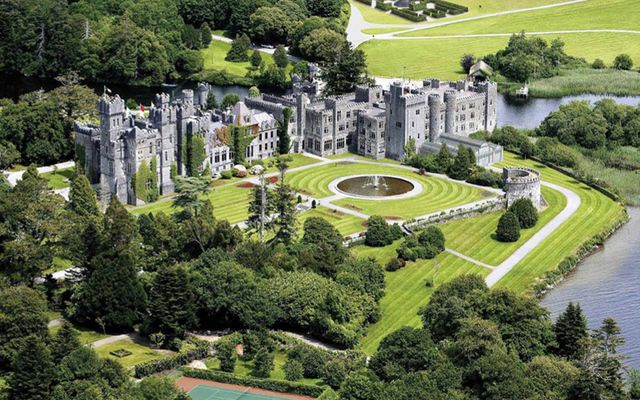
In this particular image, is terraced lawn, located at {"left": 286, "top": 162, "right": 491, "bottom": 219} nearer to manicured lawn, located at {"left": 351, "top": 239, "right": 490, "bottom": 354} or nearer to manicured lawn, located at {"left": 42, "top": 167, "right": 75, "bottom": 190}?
manicured lawn, located at {"left": 351, "top": 239, "right": 490, "bottom": 354}

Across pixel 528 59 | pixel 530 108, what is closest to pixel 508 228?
pixel 530 108

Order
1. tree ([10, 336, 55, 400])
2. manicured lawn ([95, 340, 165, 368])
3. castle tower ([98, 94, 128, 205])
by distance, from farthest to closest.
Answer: castle tower ([98, 94, 128, 205]), manicured lawn ([95, 340, 165, 368]), tree ([10, 336, 55, 400])

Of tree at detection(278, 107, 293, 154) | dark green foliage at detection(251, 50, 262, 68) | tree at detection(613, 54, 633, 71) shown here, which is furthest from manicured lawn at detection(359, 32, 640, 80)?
tree at detection(278, 107, 293, 154)

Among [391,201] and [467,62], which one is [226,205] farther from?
[467,62]

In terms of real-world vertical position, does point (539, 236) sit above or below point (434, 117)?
below

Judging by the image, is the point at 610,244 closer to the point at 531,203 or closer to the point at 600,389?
the point at 531,203

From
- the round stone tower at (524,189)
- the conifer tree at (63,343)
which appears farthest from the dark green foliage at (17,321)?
the round stone tower at (524,189)
